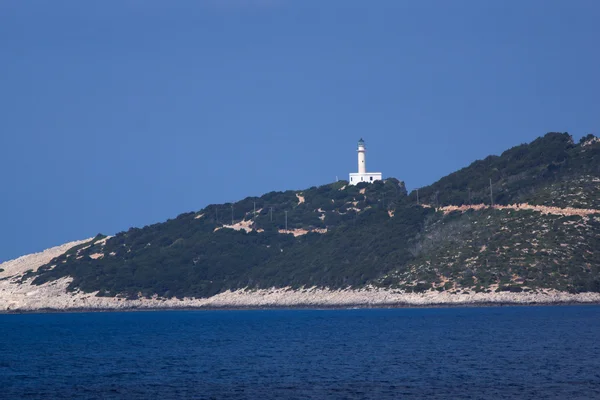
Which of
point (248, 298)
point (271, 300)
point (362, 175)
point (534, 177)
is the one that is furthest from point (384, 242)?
point (362, 175)

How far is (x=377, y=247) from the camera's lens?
4535 inches

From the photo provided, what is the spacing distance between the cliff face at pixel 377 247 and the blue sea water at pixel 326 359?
10.4m

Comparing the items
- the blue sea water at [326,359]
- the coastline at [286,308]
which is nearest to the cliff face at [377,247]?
the coastline at [286,308]

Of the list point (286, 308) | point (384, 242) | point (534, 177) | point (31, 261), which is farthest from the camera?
point (31, 261)

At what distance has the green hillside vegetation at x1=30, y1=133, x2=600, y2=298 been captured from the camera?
96125 mm

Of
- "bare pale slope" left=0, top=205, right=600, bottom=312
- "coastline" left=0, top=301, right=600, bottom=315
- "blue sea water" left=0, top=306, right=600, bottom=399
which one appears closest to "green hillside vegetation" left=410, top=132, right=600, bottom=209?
"bare pale slope" left=0, top=205, right=600, bottom=312

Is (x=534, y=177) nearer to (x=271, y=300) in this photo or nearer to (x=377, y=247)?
(x=377, y=247)

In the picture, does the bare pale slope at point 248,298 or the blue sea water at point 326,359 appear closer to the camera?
the blue sea water at point 326,359

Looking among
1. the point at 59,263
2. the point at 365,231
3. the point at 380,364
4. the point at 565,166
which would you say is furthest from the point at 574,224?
the point at 59,263

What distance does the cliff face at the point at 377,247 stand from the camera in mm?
95500

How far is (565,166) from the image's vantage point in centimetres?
11744

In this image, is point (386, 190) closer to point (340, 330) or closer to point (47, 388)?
point (340, 330)

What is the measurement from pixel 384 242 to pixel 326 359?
64.4 metres

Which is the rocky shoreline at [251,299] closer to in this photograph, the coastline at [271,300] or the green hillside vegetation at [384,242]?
the coastline at [271,300]
